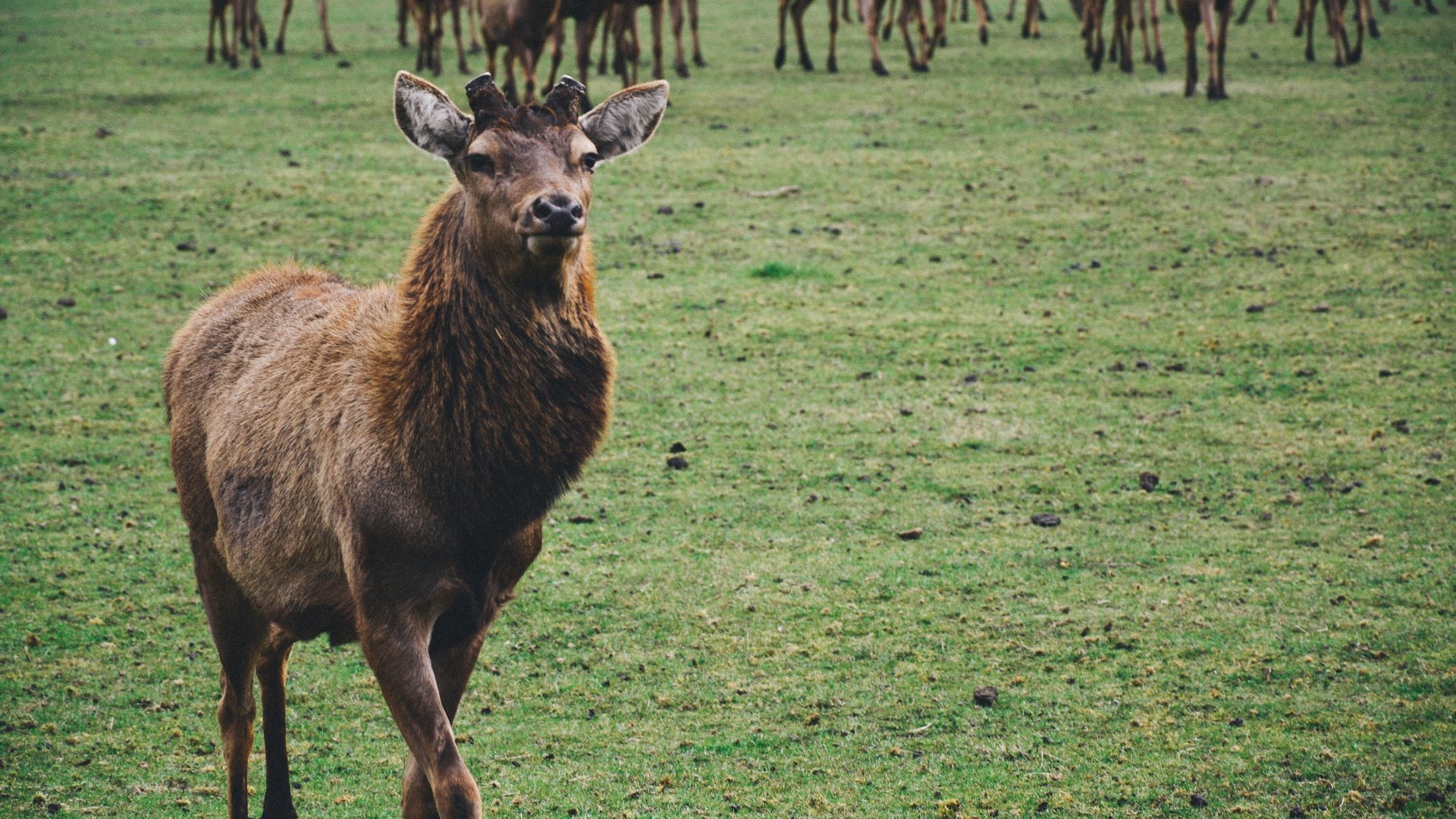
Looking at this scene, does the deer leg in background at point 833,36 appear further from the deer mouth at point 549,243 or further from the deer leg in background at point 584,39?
the deer mouth at point 549,243

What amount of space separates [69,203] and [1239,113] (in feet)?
37.1

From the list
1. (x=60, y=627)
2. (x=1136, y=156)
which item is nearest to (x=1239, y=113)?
(x=1136, y=156)

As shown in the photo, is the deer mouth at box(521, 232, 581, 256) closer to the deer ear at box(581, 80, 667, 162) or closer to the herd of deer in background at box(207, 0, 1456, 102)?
the deer ear at box(581, 80, 667, 162)

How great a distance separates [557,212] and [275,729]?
2.01m

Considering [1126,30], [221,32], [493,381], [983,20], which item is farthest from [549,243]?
[983,20]

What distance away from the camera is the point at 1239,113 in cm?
1491

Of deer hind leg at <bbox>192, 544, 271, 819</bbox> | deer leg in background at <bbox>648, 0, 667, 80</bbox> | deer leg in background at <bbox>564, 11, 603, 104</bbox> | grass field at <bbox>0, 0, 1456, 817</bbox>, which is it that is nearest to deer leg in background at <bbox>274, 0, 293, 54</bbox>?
grass field at <bbox>0, 0, 1456, 817</bbox>

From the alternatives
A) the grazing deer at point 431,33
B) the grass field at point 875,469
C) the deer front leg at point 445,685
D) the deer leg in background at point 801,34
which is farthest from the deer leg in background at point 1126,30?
the deer front leg at point 445,685

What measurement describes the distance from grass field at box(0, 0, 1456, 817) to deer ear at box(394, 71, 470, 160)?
2075 millimetres

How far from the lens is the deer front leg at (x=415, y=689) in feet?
12.0

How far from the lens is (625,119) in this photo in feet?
14.3

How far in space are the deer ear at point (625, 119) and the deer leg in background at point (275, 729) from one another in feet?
6.00

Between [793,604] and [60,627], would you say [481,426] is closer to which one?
[793,604]

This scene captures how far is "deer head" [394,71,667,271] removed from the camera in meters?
3.77
